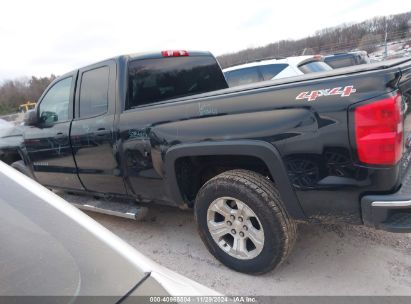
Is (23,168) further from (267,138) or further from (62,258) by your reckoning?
(62,258)

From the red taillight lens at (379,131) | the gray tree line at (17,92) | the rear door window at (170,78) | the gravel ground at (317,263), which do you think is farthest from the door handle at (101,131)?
the gray tree line at (17,92)

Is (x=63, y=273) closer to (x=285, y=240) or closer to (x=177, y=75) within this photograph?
(x=285, y=240)

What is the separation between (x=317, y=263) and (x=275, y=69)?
201 inches

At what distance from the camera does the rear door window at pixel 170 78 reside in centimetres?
345

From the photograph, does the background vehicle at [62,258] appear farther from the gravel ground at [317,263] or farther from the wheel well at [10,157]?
the wheel well at [10,157]

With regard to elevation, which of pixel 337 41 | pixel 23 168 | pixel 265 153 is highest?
pixel 337 41

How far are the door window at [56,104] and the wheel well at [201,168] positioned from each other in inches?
71.9

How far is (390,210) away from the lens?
6.55 ft

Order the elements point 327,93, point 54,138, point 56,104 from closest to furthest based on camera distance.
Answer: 1. point 327,93
2. point 54,138
3. point 56,104

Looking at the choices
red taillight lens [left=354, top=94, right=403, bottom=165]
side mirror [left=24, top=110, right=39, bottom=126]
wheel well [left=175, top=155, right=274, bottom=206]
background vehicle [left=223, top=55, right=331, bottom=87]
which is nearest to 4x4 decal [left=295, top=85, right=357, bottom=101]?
red taillight lens [left=354, top=94, right=403, bottom=165]

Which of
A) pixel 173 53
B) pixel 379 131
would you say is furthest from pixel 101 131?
pixel 379 131

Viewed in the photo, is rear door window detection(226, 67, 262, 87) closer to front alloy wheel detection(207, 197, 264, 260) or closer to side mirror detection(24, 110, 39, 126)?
side mirror detection(24, 110, 39, 126)

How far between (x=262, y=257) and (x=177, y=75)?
7.77ft

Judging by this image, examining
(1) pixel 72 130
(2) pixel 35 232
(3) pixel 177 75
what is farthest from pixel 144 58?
(2) pixel 35 232
